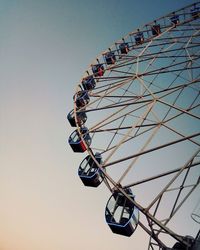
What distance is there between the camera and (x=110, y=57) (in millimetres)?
22719

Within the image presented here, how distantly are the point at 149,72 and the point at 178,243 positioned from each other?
9299mm

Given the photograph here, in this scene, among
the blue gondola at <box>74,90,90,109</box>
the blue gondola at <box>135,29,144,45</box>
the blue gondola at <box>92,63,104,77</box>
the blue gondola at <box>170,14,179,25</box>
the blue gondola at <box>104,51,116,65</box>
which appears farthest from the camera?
the blue gondola at <box>135,29,144,45</box>

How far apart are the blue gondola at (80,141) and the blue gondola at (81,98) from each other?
245cm

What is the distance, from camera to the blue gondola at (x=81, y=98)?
1800 cm

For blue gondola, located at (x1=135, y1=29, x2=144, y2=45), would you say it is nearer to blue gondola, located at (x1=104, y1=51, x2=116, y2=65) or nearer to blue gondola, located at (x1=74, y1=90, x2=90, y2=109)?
blue gondola, located at (x1=104, y1=51, x2=116, y2=65)

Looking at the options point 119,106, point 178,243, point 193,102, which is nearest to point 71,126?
point 119,106

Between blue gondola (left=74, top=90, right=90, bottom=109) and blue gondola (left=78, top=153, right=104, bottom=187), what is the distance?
4928mm

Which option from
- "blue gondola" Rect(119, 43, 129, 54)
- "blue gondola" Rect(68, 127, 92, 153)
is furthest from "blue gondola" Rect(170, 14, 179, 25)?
"blue gondola" Rect(68, 127, 92, 153)

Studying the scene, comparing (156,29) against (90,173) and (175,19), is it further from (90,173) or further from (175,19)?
(90,173)

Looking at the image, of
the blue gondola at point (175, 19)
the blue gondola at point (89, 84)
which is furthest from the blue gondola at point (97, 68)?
the blue gondola at point (175, 19)

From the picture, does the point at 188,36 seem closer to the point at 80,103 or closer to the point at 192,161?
the point at 80,103

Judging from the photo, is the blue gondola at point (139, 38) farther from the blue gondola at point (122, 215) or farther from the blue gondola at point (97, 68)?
the blue gondola at point (122, 215)

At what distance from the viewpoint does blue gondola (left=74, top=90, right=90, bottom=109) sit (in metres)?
18.0

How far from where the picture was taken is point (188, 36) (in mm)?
18688
